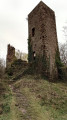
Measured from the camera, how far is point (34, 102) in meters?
9.21

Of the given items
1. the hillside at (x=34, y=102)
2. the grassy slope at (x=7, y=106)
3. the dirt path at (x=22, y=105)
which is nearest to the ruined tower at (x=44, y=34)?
the hillside at (x=34, y=102)

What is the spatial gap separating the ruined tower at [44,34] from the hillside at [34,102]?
255 centimetres

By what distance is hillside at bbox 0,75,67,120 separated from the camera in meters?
7.59

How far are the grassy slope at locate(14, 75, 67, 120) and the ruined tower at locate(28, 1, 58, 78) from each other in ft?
7.82

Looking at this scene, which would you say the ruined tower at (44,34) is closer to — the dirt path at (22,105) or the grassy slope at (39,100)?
the grassy slope at (39,100)

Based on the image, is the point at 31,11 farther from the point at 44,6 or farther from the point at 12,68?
the point at 12,68

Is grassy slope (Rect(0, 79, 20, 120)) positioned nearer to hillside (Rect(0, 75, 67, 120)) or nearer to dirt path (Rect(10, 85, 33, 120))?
hillside (Rect(0, 75, 67, 120))

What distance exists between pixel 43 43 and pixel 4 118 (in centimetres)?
894

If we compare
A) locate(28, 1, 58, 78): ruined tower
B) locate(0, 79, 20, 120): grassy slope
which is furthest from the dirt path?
locate(28, 1, 58, 78): ruined tower

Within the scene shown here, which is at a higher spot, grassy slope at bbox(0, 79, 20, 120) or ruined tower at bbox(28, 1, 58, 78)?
ruined tower at bbox(28, 1, 58, 78)

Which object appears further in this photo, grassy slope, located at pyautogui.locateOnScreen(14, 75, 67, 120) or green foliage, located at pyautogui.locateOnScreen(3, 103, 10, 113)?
grassy slope, located at pyautogui.locateOnScreen(14, 75, 67, 120)

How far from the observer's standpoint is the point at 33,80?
12727mm

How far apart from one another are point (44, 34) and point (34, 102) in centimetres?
769

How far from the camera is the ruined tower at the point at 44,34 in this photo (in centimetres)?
1434
